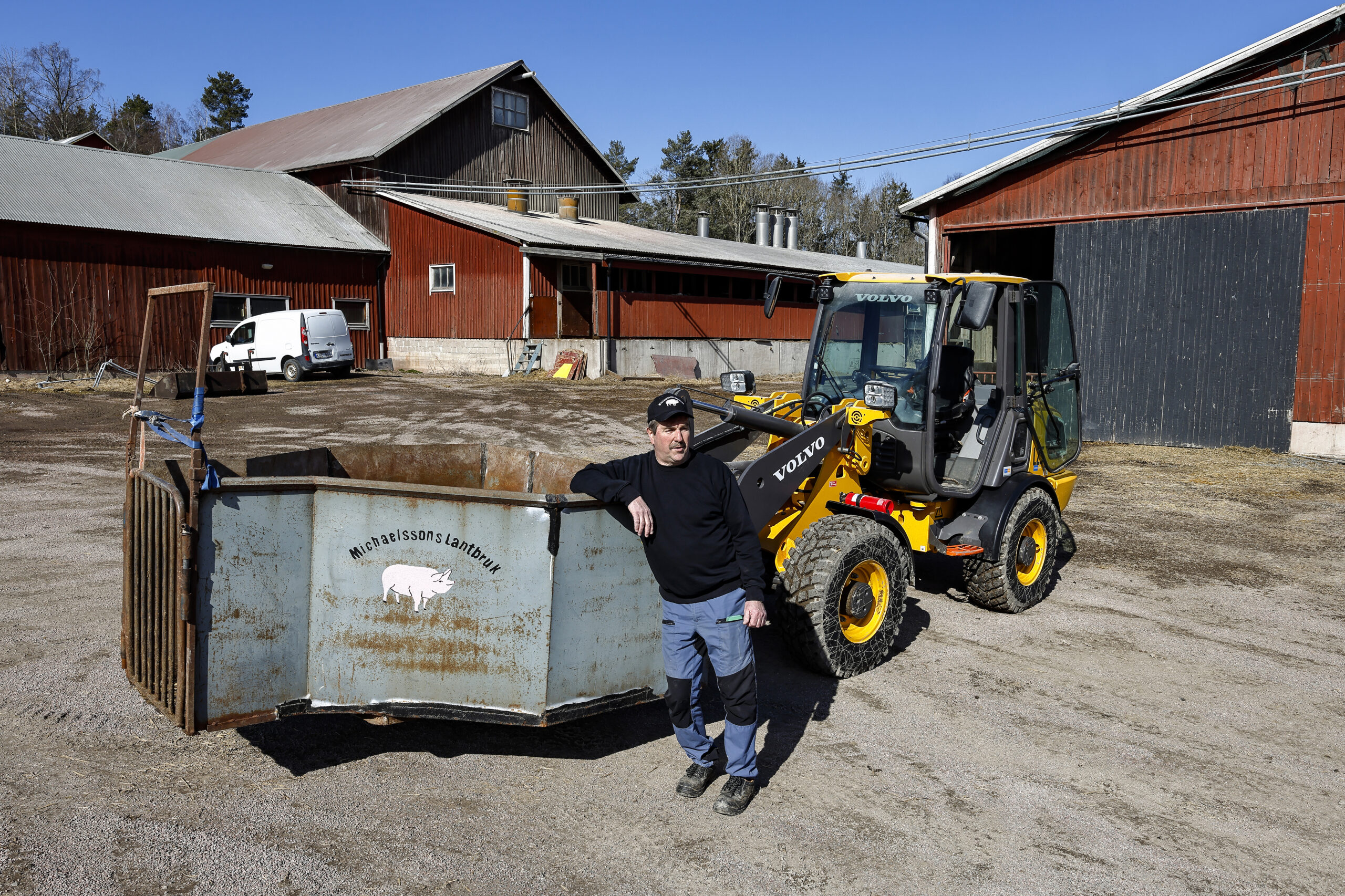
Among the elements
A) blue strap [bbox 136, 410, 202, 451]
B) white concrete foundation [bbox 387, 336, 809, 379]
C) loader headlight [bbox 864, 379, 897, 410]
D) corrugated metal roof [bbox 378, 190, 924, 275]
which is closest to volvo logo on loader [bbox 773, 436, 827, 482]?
loader headlight [bbox 864, 379, 897, 410]

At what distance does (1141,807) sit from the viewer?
432 cm

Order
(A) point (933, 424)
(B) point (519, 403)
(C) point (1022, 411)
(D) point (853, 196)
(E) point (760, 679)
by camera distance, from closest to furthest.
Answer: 1. (E) point (760, 679)
2. (A) point (933, 424)
3. (C) point (1022, 411)
4. (B) point (519, 403)
5. (D) point (853, 196)

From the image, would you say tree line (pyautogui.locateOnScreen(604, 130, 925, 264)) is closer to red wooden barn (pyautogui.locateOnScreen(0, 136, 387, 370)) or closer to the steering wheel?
red wooden barn (pyautogui.locateOnScreen(0, 136, 387, 370))

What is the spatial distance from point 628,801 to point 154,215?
26.8 metres

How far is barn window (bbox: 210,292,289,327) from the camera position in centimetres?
2680

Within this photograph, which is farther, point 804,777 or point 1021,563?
point 1021,563

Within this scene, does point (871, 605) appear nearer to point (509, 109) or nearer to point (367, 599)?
point (367, 599)

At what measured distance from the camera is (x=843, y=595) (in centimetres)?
596

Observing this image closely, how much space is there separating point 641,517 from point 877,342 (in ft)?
12.3

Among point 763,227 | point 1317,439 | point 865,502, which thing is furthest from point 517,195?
point 865,502

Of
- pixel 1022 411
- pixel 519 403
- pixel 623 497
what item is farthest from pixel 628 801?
pixel 519 403

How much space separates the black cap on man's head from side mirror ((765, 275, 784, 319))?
10.1ft

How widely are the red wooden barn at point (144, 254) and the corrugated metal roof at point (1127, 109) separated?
1608 centimetres

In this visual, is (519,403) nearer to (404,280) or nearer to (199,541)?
(404,280)
